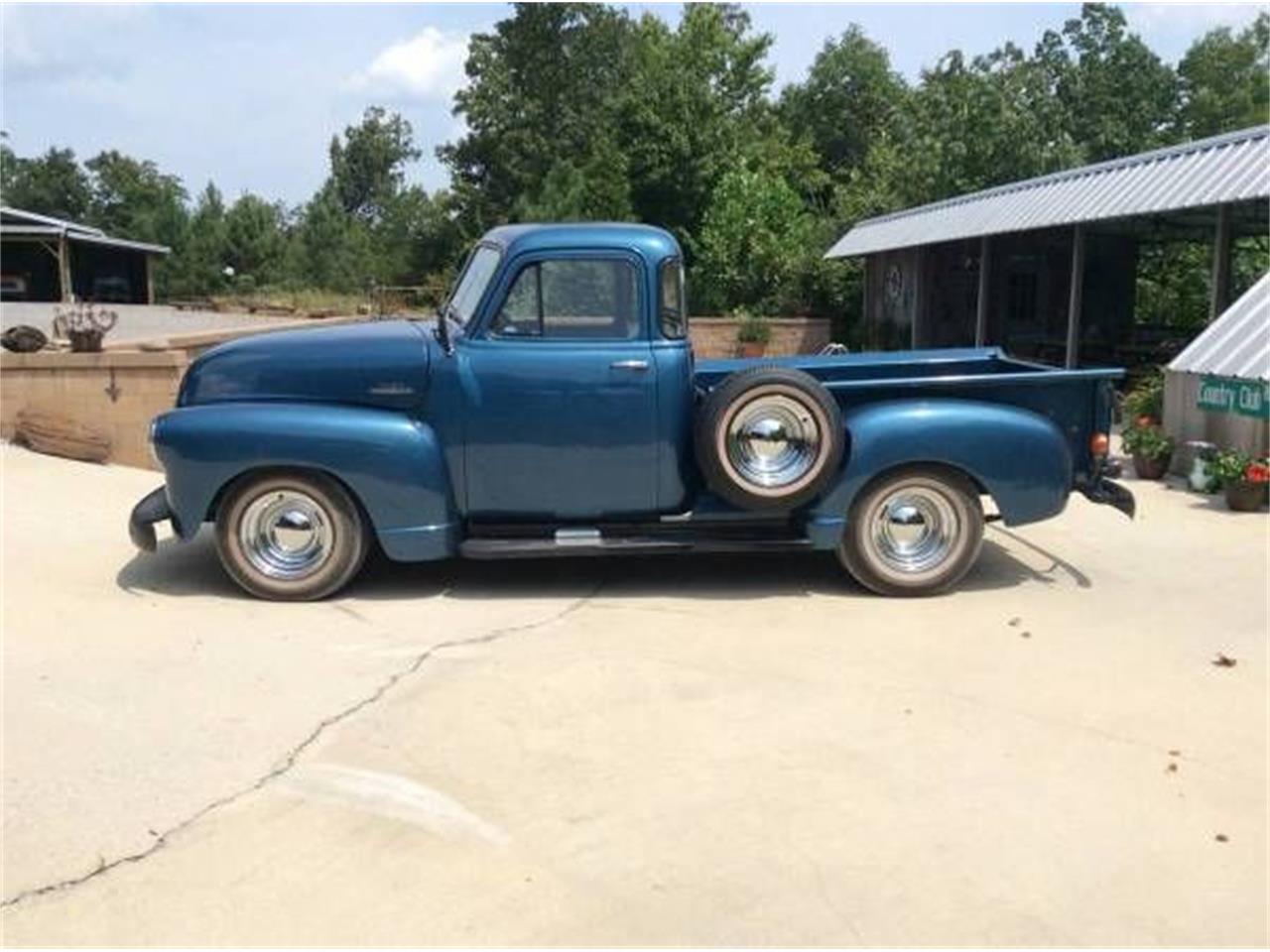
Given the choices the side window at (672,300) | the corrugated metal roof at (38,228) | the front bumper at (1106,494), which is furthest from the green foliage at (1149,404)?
the corrugated metal roof at (38,228)

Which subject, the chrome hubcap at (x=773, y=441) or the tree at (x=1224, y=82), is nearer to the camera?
the chrome hubcap at (x=773, y=441)

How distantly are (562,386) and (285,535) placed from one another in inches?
62.1

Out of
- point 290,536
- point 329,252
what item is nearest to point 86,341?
point 290,536

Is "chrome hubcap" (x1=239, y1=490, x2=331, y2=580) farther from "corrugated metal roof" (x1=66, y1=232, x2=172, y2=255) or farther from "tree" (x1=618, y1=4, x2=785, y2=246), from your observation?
"corrugated metal roof" (x1=66, y1=232, x2=172, y2=255)

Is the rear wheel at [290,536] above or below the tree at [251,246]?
below

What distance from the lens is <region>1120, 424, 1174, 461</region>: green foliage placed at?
1053 cm

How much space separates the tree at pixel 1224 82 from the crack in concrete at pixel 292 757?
3952cm

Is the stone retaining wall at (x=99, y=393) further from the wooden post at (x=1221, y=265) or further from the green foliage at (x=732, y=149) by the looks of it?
the green foliage at (x=732, y=149)

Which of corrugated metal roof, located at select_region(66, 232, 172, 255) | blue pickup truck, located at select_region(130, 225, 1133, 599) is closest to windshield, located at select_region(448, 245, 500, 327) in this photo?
blue pickup truck, located at select_region(130, 225, 1133, 599)

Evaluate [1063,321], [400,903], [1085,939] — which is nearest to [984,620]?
[1085,939]

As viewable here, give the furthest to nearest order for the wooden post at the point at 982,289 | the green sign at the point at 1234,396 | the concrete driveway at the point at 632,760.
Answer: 1. the wooden post at the point at 982,289
2. the green sign at the point at 1234,396
3. the concrete driveway at the point at 632,760

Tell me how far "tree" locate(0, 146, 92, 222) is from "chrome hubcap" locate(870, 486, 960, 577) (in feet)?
257

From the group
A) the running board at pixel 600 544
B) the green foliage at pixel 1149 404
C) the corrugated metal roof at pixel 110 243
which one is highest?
the corrugated metal roof at pixel 110 243

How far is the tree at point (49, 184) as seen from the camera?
254 ft
